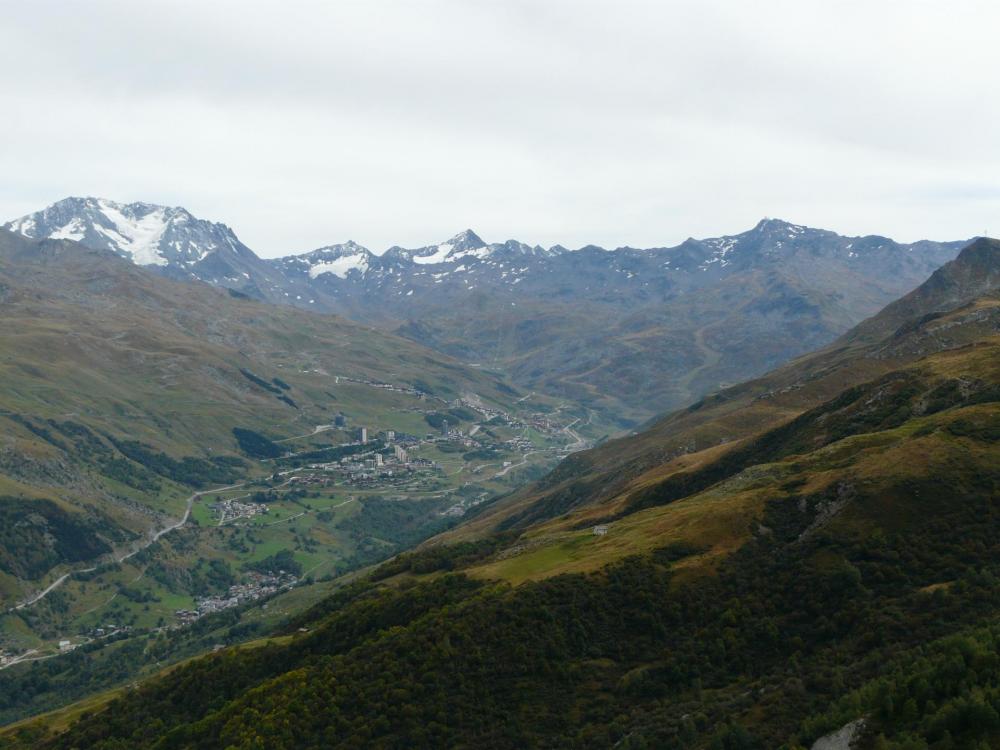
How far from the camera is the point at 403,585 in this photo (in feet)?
459

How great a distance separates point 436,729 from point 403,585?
60.8 metres

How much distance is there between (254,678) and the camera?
113 metres

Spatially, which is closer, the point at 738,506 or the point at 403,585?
the point at 738,506

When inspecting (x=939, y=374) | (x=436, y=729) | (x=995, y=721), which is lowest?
(x=436, y=729)

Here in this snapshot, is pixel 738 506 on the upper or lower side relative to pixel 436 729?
upper

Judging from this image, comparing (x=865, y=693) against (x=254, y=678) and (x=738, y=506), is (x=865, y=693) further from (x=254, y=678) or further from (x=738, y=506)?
(x=254, y=678)

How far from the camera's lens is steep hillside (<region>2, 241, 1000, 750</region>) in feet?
216

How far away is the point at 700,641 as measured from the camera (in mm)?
83625

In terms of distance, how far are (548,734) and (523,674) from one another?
948 cm

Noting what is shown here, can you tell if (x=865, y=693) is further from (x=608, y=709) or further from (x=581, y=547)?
(x=581, y=547)

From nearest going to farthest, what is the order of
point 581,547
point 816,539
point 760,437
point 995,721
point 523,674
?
point 995,721 → point 523,674 → point 816,539 → point 581,547 → point 760,437

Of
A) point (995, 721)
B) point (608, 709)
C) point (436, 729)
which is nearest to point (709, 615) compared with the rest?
point (608, 709)

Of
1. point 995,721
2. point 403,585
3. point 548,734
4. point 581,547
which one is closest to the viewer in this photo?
point 995,721

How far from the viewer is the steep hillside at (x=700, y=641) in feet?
216
